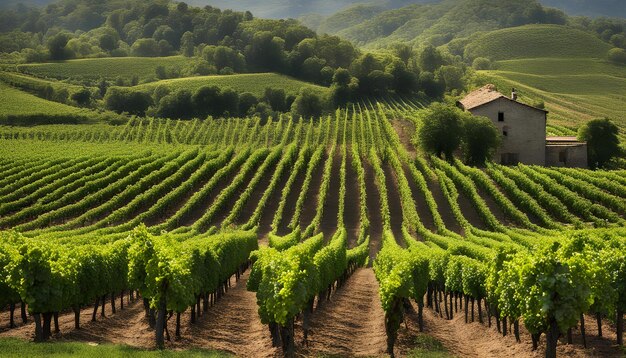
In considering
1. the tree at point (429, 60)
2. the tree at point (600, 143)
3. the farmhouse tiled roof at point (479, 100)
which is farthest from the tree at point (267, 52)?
the tree at point (600, 143)

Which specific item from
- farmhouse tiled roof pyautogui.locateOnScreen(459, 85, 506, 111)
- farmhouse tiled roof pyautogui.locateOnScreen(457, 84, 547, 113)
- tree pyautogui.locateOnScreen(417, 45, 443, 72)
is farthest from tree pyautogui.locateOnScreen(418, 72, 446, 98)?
farmhouse tiled roof pyautogui.locateOnScreen(459, 85, 506, 111)

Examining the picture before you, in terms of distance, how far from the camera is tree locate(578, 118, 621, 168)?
8506 centimetres

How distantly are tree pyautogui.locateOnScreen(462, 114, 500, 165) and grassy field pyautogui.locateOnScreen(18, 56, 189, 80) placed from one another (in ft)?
350

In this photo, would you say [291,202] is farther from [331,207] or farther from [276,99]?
[276,99]

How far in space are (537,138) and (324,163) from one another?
25284 mm

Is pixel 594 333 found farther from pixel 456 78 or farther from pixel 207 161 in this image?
pixel 456 78

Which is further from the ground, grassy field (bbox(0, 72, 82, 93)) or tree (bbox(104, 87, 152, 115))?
grassy field (bbox(0, 72, 82, 93))

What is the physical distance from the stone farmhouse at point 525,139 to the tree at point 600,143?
3.20 ft

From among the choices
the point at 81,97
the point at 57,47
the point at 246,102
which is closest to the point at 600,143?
the point at 246,102

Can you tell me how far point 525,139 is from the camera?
8712cm

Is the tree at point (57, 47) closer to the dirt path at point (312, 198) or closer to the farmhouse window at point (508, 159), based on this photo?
the dirt path at point (312, 198)

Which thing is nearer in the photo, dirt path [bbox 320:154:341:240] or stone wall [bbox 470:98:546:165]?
dirt path [bbox 320:154:341:240]

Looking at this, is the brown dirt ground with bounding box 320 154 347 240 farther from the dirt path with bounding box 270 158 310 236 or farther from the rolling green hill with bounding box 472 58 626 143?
the rolling green hill with bounding box 472 58 626 143

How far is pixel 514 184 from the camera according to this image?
65.9m
